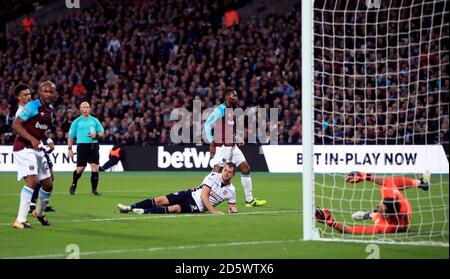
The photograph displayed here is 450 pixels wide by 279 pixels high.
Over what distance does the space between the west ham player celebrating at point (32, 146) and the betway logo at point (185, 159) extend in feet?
52.4

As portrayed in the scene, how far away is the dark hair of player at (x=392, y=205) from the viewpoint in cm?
1176

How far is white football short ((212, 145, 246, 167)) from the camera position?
16.0 metres

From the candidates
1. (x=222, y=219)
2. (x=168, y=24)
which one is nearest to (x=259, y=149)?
(x=168, y=24)

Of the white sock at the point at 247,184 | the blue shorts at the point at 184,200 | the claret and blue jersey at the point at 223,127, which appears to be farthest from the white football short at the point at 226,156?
the blue shorts at the point at 184,200

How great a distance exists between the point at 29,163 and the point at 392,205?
515 cm

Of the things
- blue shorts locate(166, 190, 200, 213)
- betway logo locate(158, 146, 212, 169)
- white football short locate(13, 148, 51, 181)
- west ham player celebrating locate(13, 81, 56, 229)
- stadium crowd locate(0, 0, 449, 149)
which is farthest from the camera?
stadium crowd locate(0, 0, 449, 149)

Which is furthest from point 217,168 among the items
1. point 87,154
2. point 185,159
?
point 185,159

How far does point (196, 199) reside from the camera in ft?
48.6

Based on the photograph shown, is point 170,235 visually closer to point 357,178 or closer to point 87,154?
point 357,178

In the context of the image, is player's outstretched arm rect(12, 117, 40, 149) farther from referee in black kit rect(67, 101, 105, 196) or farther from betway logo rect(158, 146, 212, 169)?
betway logo rect(158, 146, 212, 169)

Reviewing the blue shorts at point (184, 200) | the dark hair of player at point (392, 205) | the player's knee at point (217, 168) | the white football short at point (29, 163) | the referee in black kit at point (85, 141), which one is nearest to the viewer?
the dark hair of player at point (392, 205)

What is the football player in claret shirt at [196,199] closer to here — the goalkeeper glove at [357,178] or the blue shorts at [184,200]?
the blue shorts at [184,200]

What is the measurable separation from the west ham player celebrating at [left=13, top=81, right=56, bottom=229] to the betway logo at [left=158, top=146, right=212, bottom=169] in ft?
52.4

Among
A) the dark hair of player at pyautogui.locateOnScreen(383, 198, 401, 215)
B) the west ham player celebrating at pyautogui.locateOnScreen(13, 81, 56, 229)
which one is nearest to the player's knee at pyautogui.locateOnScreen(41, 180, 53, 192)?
the west ham player celebrating at pyautogui.locateOnScreen(13, 81, 56, 229)
